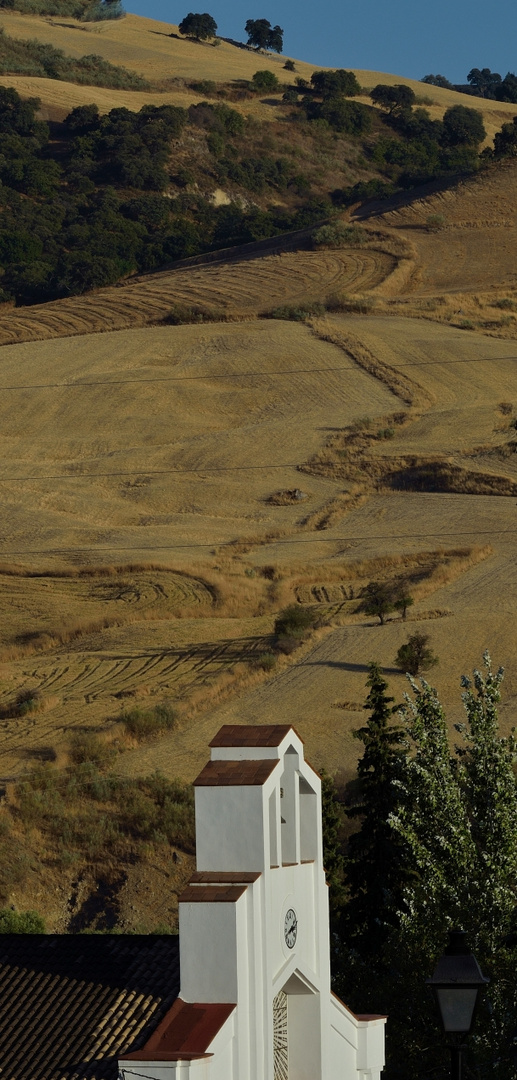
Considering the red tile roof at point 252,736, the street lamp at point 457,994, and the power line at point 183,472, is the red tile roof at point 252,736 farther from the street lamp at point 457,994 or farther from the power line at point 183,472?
the power line at point 183,472

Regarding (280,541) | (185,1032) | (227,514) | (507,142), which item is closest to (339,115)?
(507,142)

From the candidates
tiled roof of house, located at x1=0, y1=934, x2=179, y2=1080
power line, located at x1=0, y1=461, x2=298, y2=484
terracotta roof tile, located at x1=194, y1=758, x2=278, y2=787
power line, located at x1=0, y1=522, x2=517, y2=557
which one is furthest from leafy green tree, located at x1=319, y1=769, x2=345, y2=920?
power line, located at x1=0, y1=461, x2=298, y2=484

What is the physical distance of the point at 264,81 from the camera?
168 metres

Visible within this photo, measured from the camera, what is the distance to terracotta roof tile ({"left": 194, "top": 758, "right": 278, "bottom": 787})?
369 inches

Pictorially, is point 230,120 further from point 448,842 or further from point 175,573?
point 448,842

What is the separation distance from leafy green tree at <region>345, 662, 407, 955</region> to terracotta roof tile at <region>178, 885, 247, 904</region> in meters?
11.0

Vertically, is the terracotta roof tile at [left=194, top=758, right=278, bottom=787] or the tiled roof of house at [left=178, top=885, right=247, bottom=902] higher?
the terracotta roof tile at [left=194, top=758, right=278, bottom=787]

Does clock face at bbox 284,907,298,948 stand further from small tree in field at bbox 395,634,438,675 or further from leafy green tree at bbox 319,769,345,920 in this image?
small tree in field at bbox 395,634,438,675

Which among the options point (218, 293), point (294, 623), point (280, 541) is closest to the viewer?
point (294, 623)

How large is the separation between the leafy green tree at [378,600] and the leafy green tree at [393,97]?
420 ft

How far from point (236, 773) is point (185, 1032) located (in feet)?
4.95

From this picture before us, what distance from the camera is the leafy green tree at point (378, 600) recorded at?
4778 cm

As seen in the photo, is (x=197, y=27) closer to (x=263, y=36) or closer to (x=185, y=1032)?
(x=263, y=36)

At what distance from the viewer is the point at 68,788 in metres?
33.0
